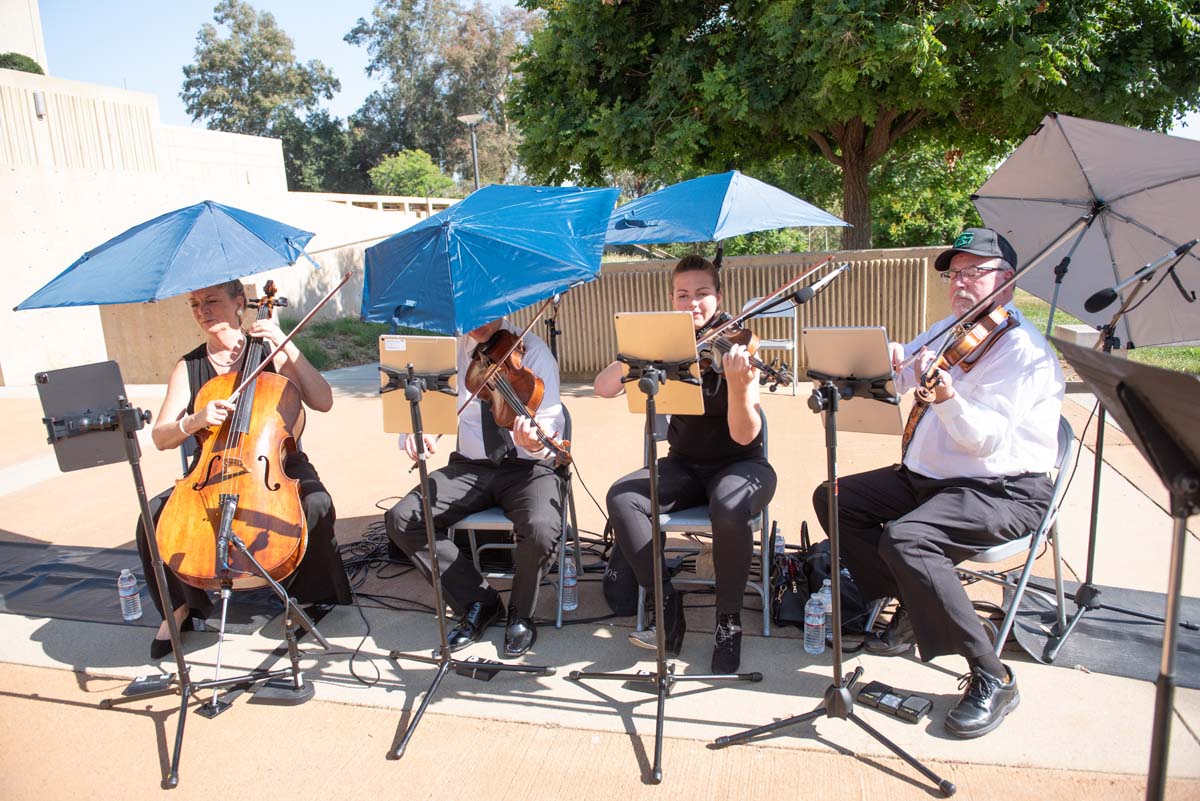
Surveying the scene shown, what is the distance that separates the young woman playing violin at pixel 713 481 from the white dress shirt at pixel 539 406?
239 millimetres

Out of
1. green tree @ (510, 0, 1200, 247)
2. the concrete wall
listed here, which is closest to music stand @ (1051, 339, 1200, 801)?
green tree @ (510, 0, 1200, 247)

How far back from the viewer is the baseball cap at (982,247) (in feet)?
9.71

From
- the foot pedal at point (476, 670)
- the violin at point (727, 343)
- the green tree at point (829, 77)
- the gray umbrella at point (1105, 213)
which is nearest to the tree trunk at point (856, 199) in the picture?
the green tree at point (829, 77)

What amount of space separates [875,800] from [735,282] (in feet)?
22.6

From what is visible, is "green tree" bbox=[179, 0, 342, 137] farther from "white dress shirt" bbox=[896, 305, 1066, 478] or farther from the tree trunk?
"white dress shirt" bbox=[896, 305, 1066, 478]

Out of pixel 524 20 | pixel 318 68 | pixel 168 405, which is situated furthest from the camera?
pixel 318 68

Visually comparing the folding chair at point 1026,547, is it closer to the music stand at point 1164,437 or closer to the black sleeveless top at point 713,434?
the black sleeveless top at point 713,434

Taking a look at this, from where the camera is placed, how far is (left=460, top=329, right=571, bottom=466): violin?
3.30 meters

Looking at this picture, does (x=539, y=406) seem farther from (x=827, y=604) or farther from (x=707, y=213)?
(x=707, y=213)

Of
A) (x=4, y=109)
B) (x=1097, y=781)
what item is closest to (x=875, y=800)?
(x=1097, y=781)

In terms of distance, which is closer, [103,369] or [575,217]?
[103,369]

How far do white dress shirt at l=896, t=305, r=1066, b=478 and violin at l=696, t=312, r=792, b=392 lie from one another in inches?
22.9

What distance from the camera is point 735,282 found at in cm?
879

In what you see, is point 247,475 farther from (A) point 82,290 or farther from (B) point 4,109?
(B) point 4,109
